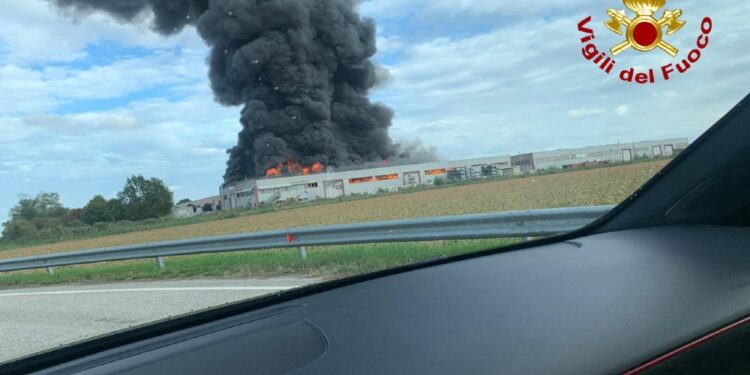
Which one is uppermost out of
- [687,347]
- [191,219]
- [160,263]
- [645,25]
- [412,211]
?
[645,25]

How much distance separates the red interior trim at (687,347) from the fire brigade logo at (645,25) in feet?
4.10

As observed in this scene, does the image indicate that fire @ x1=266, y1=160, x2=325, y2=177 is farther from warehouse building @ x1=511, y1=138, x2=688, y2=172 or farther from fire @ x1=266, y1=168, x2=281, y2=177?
warehouse building @ x1=511, y1=138, x2=688, y2=172

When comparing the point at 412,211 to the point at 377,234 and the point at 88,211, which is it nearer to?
the point at 377,234

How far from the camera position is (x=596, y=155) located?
9.80ft

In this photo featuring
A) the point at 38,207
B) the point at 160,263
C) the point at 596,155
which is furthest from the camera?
the point at 160,263

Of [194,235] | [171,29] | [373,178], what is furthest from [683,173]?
[194,235]

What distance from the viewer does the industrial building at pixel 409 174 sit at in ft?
9.34

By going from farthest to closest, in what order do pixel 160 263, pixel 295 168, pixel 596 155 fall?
pixel 160 263 < pixel 295 168 < pixel 596 155

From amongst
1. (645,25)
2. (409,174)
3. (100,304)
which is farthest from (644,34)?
(100,304)

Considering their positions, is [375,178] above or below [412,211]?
above

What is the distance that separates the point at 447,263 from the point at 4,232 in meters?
1.69

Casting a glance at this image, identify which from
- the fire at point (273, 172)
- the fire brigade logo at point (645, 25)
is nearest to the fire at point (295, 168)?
the fire at point (273, 172)

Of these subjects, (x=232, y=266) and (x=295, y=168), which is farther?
(x=232, y=266)

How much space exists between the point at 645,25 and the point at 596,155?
68cm
